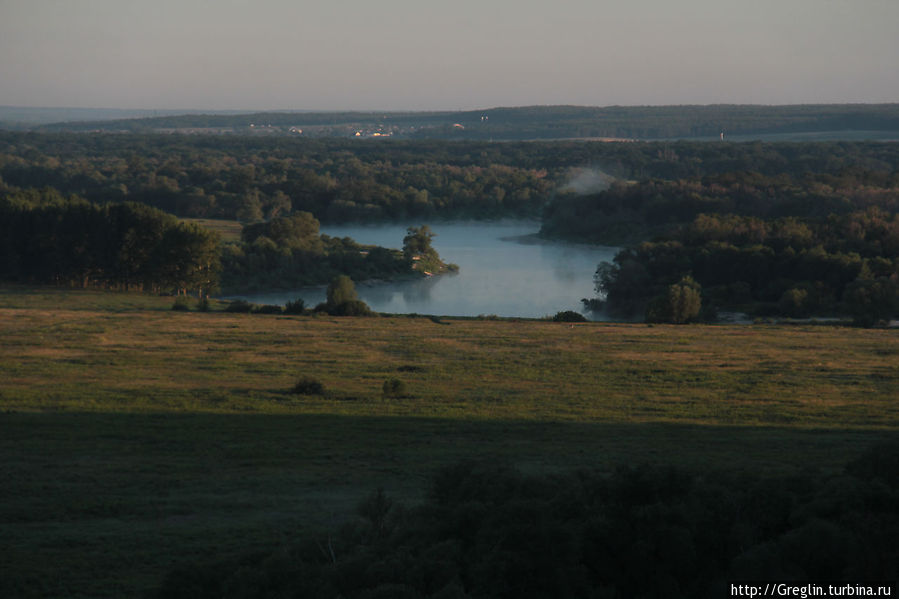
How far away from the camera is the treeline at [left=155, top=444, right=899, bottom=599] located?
4.98 metres

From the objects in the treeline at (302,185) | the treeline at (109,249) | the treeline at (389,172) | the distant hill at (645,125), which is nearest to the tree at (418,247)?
the treeline at (109,249)

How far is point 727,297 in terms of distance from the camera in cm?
3559

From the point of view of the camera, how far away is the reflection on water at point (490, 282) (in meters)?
38.4

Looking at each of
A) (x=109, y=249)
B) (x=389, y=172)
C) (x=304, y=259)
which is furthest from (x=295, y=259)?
(x=389, y=172)

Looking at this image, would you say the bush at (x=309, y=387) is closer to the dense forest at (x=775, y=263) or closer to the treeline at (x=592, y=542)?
the treeline at (x=592, y=542)

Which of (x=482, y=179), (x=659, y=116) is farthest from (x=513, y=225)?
(x=659, y=116)

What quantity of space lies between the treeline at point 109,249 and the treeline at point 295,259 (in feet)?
21.0

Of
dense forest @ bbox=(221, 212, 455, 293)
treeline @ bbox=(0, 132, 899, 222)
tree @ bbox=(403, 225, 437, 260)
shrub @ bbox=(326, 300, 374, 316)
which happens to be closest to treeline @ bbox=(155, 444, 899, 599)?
shrub @ bbox=(326, 300, 374, 316)

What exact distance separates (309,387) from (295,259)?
31862 mm

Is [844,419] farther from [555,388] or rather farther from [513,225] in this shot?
[513,225]

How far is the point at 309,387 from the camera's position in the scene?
13773 millimetres

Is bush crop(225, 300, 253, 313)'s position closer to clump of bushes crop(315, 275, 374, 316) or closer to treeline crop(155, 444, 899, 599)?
clump of bushes crop(315, 275, 374, 316)

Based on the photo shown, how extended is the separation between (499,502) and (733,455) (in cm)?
472

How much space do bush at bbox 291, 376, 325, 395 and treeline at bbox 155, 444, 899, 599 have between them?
743cm
